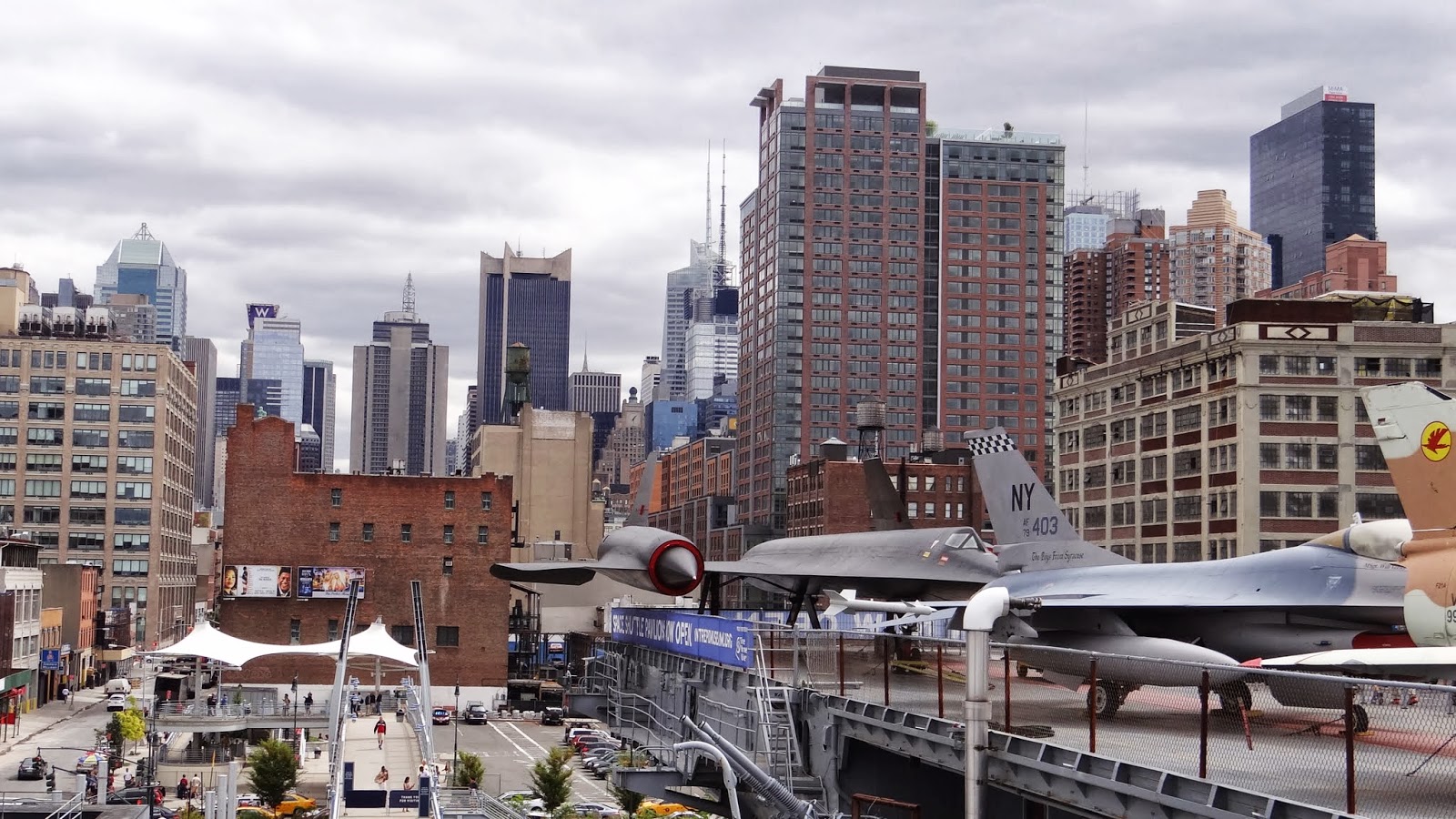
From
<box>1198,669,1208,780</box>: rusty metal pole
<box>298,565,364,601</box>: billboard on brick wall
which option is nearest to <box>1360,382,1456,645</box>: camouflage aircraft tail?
<box>1198,669,1208,780</box>: rusty metal pole

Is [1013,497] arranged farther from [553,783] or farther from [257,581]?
[257,581]

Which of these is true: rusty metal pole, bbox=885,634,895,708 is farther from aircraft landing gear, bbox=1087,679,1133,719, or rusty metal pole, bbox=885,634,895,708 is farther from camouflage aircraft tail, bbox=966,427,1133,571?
camouflage aircraft tail, bbox=966,427,1133,571

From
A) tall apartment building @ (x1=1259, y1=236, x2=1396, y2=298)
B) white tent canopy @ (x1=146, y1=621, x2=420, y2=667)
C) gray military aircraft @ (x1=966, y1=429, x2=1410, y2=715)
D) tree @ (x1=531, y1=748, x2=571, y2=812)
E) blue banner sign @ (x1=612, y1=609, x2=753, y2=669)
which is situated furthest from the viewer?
tall apartment building @ (x1=1259, y1=236, x2=1396, y2=298)

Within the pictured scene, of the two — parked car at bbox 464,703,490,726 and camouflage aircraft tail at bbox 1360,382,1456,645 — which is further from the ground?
camouflage aircraft tail at bbox 1360,382,1456,645

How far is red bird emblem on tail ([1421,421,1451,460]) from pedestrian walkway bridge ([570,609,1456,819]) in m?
6.40

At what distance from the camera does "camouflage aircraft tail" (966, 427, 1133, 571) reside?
1558 inches

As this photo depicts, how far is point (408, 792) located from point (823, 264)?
413 feet

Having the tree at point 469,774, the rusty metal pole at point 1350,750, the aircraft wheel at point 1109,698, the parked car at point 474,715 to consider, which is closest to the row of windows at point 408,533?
the parked car at point 474,715

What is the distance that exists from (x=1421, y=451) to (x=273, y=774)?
144ft

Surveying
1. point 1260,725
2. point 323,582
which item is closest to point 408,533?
point 323,582

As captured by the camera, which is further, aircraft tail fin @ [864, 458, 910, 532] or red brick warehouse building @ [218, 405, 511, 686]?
red brick warehouse building @ [218, 405, 511, 686]

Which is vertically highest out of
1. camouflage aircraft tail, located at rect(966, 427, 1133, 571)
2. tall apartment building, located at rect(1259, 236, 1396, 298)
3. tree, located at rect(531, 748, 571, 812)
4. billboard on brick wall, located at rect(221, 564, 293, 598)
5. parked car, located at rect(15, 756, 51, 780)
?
tall apartment building, located at rect(1259, 236, 1396, 298)

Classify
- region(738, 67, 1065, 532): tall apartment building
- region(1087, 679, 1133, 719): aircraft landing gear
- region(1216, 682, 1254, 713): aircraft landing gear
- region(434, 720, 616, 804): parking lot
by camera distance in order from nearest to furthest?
1. region(1216, 682, 1254, 713): aircraft landing gear
2. region(1087, 679, 1133, 719): aircraft landing gear
3. region(434, 720, 616, 804): parking lot
4. region(738, 67, 1065, 532): tall apartment building

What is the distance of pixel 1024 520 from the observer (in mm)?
41375
